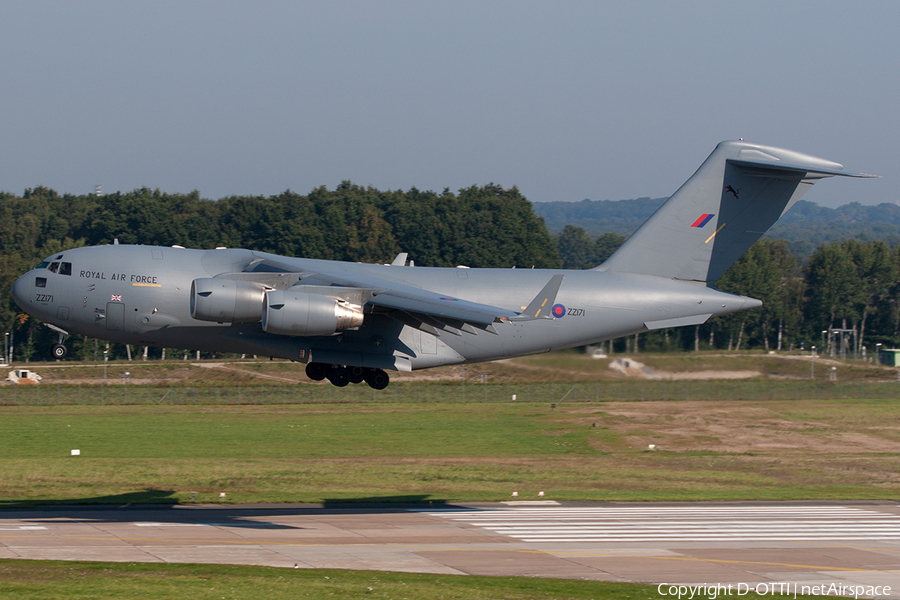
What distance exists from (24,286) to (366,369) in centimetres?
673

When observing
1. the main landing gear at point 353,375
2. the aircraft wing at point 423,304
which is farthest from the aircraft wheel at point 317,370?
the aircraft wing at point 423,304

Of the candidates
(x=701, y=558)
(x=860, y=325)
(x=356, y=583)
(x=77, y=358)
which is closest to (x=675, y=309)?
(x=701, y=558)

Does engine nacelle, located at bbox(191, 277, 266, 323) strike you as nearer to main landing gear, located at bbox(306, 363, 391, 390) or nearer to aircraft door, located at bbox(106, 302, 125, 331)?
aircraft door, located at bbox(106, 302, 125, 331)

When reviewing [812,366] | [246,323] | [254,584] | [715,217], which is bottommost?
[254,584]

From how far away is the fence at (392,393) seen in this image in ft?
141

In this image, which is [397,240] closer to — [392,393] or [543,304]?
[392,393]

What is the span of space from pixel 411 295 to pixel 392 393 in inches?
1222

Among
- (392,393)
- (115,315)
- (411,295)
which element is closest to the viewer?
(411,295)

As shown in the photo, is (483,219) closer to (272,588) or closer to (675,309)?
(675,309)

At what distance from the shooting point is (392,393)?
47688 mm

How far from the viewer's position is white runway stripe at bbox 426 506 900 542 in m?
20.0

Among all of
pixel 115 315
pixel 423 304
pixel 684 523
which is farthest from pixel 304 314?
pixel 684 523

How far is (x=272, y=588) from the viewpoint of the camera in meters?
14.2

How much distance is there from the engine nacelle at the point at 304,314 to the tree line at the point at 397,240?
1502 inches
